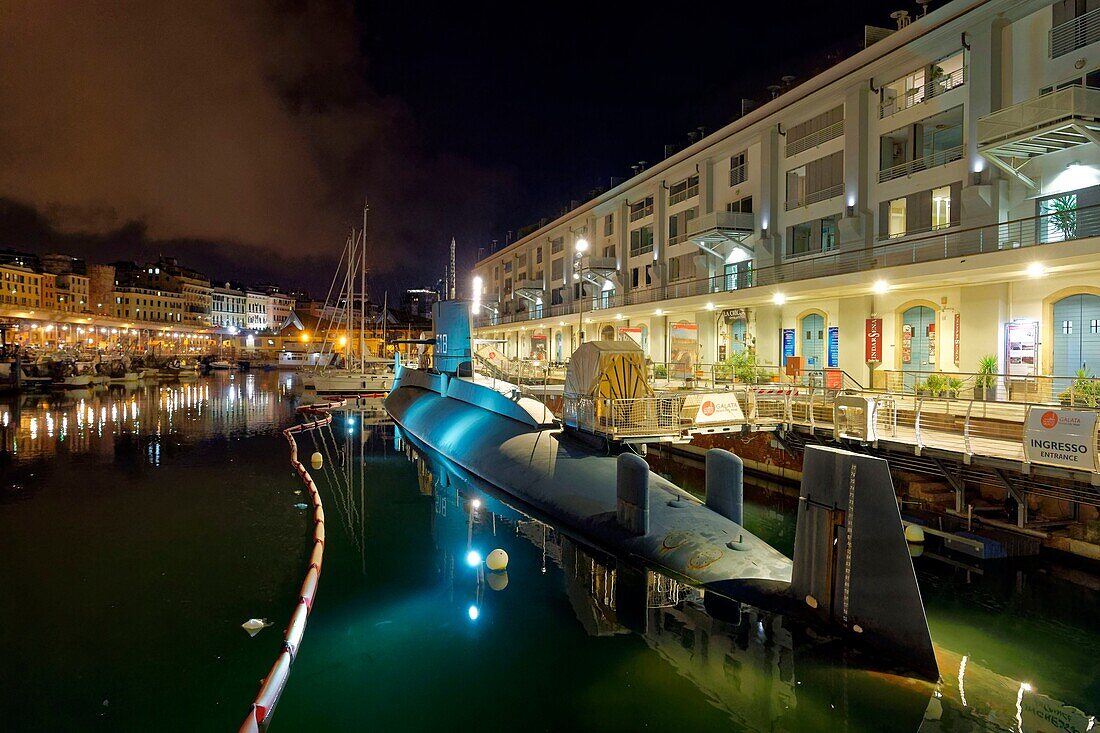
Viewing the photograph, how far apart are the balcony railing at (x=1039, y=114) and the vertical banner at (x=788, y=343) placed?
466 inches

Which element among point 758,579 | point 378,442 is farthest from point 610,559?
point 378,442

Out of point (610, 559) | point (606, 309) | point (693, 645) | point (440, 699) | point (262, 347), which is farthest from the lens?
point (262, 347)

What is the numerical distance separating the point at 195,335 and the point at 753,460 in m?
137

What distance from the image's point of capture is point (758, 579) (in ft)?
35.3

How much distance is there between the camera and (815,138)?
28922mm

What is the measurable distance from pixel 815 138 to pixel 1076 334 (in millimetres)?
14063

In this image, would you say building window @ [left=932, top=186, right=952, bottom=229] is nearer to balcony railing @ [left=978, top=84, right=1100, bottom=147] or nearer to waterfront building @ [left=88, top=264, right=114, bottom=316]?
balcony railing @ [left=978, top=84, right=1100, bottom=147]

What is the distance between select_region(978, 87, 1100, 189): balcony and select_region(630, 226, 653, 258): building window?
23.8 metres

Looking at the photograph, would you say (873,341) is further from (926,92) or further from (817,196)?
(926,92)

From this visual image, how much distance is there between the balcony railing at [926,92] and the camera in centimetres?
2266

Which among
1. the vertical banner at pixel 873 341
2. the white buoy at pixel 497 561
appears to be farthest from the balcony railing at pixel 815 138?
the white buoy at pixel 497 561

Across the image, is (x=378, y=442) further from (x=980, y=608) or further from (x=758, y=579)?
(x=980, y=608)

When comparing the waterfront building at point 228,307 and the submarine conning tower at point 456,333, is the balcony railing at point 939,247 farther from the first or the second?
the waterfront building at point 228,307

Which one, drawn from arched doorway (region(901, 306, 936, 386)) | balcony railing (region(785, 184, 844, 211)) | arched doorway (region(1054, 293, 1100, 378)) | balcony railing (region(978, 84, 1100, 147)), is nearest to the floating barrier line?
arched doorway (region(901, 306, 936, 386))
